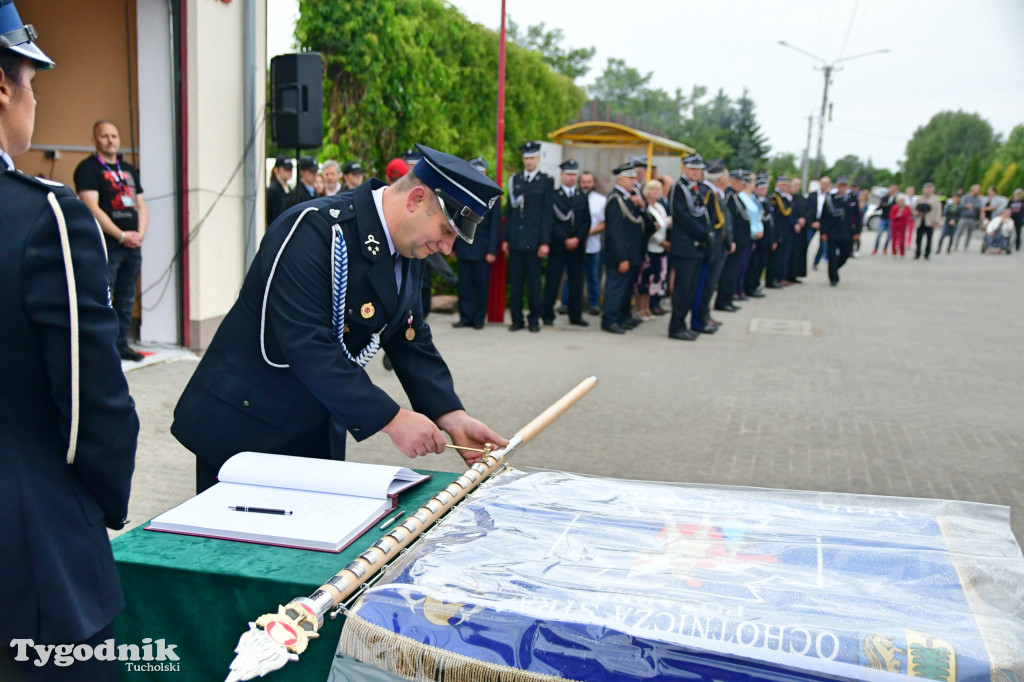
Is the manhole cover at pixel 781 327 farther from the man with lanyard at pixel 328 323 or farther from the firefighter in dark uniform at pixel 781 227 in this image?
the man with lanyard at pixel 328 323

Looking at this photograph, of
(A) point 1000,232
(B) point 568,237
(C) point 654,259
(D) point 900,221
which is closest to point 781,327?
(C) point 654,259

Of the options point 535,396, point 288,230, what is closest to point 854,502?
point 288,230

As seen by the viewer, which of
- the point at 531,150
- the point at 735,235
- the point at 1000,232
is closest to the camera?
the point at 531,150

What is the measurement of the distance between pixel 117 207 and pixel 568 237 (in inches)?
220

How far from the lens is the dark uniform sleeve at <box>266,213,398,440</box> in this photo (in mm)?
2295

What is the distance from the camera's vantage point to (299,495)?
7.34ft

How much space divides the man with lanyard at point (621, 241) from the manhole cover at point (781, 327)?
6.24 ft

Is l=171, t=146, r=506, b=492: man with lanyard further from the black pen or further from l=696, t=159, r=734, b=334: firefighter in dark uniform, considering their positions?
l=696, t=159, r=734, b=334: firefighter in dark uniform

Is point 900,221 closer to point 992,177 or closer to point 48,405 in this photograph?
point 992,177

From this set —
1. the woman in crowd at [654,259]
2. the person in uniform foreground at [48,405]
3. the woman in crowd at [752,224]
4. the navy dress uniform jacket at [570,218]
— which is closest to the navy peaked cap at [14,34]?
the person in uniform foreground at [48,405]

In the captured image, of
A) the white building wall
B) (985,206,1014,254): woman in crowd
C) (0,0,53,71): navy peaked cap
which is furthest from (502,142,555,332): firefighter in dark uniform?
(985,206,1014,254): woman in crowd

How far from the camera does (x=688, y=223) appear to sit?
34.0ft

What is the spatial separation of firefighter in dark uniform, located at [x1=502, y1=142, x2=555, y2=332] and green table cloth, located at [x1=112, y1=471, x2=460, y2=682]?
8948mm

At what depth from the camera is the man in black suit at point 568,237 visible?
1107 cm
